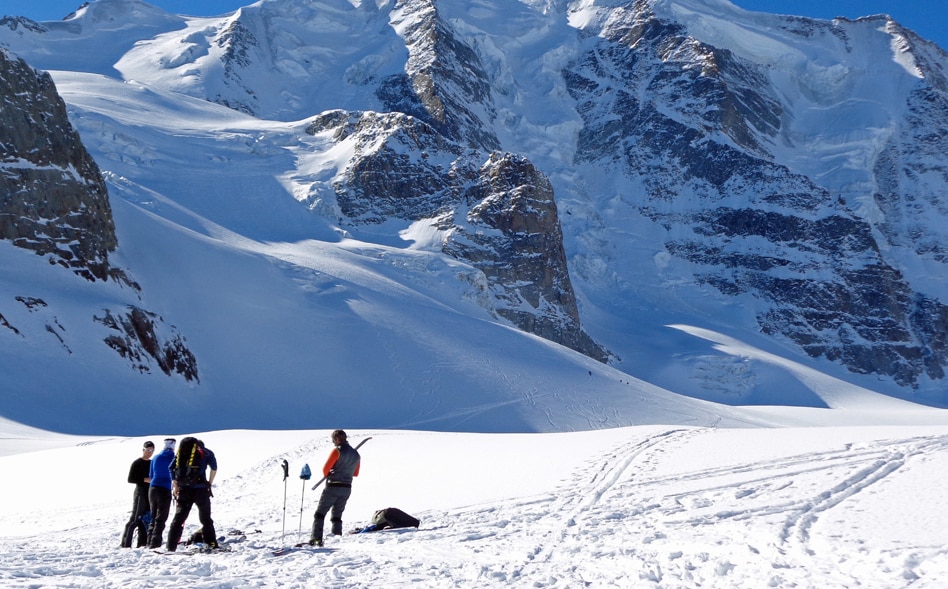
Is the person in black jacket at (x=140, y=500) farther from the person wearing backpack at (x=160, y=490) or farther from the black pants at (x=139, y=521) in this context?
the person wearing backpack at (x=160, y=490)

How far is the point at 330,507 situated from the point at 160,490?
217 cm

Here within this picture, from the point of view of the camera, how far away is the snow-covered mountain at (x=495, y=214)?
4950cm

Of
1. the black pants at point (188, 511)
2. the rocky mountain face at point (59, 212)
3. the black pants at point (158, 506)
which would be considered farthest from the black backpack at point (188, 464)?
the rocky mountain face at point (59, 212)

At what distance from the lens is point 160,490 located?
38.0 feet

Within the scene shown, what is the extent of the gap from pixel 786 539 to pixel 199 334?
4578cm

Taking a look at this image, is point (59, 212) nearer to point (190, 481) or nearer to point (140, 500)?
point (140, 500)

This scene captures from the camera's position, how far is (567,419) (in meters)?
47.9

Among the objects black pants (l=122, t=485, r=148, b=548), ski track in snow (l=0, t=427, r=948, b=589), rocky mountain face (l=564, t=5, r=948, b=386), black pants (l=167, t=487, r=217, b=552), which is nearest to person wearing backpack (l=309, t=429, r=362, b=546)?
ski track in snow (l=0, t=427, r=948, b=589)

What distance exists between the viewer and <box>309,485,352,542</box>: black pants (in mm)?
10828

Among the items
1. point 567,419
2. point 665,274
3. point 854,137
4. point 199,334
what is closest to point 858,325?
point 665,274

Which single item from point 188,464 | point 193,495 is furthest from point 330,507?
point 188,464

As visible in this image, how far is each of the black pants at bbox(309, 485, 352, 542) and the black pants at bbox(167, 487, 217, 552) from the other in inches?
47.0

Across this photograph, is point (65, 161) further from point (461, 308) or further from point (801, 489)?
point (801, 489)

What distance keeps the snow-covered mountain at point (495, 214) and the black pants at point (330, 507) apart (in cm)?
2789
